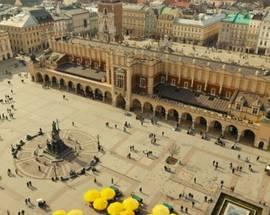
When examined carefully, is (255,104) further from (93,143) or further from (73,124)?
(73,124)

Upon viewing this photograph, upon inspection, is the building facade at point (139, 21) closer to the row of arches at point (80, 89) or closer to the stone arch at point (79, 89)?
the row of arches at point (80, 89)

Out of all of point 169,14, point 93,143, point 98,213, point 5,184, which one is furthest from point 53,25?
point 98,213

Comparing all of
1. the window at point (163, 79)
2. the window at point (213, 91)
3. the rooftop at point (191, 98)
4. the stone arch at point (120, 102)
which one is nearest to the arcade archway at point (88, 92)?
the stone arch at point (120, 102)

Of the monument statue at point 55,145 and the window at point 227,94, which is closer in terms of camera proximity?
the monument statue at point 55,145

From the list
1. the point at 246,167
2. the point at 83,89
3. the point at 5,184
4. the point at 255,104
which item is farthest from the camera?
the point at 83,89

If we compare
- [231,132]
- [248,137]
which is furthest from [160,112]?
[248,137]

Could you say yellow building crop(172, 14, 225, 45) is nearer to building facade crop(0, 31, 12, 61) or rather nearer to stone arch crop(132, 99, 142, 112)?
stone arch crop(132, 99, 142, 112)
